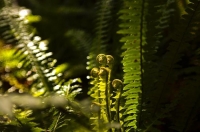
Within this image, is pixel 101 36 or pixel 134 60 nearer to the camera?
pixel 134 60

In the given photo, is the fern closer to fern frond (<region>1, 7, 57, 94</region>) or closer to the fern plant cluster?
fern frond (<region>1, 7, 57, 94</region>)

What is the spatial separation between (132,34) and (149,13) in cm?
4

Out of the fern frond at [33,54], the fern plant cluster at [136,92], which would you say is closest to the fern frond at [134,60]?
the fern plant cluster at [136,92]

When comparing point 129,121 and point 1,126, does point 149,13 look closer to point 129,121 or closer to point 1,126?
point 129,121

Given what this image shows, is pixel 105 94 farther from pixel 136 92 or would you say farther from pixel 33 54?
pixel 33 54

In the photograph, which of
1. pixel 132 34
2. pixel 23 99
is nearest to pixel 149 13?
pixel 132 34

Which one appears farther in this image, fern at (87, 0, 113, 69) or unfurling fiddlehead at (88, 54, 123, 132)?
fern at (87, 0, 113, 69)

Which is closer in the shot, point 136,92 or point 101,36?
point 136,92

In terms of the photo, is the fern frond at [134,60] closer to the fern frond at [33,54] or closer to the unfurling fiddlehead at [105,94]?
the unfurling fiddlehead at [105,94]

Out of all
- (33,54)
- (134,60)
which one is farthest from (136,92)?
(33,54)

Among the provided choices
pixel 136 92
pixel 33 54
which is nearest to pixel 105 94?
pixel 136 92

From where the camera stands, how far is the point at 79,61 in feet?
3.75

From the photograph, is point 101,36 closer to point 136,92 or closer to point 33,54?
point 33,54

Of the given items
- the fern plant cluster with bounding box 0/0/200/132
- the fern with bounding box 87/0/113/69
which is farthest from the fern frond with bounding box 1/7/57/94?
the fern plant cluster with bounding box 0/0/200/132
